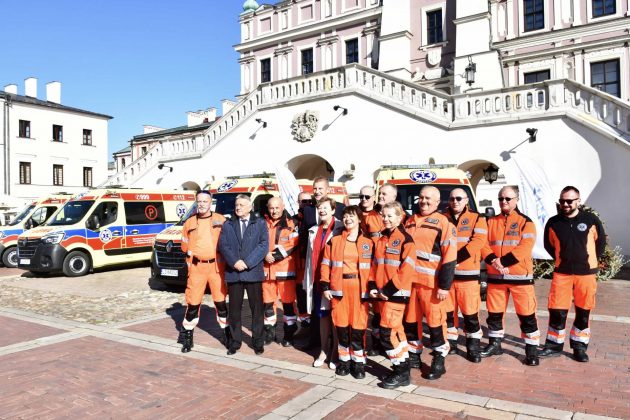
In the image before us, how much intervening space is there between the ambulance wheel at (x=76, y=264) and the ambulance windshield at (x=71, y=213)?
0.92 m

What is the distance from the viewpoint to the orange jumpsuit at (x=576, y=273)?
5.74m

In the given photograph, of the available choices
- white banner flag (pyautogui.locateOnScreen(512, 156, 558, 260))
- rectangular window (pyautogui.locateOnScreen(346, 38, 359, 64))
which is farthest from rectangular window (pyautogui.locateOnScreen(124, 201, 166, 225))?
rectangular window (pyautogui.locateOnScreen(346, 38, 359, 64))

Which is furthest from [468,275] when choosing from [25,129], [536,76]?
[25,129]

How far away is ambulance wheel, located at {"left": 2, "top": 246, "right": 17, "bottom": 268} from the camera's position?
17.2 metres

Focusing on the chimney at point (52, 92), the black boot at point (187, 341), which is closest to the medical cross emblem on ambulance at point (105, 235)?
the black boot at point (187, 341)

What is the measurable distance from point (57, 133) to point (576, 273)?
144 ft

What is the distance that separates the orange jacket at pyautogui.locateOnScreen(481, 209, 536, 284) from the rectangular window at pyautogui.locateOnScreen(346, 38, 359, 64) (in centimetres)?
2415

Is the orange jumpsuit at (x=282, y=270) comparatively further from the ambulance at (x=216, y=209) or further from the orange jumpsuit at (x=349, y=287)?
the ambulance at (x=216, y=209)

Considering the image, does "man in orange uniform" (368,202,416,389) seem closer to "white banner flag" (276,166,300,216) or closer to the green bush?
"white banner flag" (276,166,300,216)

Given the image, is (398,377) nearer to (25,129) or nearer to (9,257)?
(9,257)

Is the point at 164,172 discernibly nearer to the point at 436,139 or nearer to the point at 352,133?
the point at 352,133

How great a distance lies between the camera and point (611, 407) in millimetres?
4414

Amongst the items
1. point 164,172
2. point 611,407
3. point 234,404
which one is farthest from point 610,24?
point 234,404

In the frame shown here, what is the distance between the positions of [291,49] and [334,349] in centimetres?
2793
